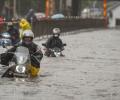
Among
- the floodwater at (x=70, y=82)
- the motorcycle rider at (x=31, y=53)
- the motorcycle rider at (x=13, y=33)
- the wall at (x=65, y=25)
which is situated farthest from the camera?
the wall at (x=65, y=25)

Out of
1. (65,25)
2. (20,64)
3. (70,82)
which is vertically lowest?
(65,25)

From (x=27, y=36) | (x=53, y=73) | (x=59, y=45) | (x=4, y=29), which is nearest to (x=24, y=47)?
(x=27, y=36)

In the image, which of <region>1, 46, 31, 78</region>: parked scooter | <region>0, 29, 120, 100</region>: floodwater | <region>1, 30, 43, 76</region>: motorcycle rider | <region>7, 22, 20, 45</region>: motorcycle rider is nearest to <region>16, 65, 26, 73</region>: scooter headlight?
<region>1, 46, 31, 78</region>: parked scooter

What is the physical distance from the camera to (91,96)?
14562 mm

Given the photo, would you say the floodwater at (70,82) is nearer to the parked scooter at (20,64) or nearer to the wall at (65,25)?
the parked scooter at (20,64)

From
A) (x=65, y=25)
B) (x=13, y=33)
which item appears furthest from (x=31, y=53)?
(x=65, y=25)

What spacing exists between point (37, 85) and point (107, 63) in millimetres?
8284

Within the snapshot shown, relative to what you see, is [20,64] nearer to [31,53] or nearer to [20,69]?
[20,69]

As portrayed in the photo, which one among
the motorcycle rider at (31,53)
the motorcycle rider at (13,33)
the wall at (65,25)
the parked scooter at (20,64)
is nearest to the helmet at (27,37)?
the motorcycle rider at (31,53)

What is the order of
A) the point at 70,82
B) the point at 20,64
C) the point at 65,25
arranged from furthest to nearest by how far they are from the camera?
the point at 65,25
the point at 20,64
the point at 70,82

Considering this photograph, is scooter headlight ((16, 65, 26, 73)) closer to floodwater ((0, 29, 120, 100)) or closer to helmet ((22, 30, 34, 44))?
floodwater ((0, 29, 120, 100))

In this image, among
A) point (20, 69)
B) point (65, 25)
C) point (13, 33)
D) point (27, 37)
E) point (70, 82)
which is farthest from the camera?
point (65, 25)

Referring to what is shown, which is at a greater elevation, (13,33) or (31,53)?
(31,53)

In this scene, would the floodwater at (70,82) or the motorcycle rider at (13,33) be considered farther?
the motorcycle rider at (13,33)
